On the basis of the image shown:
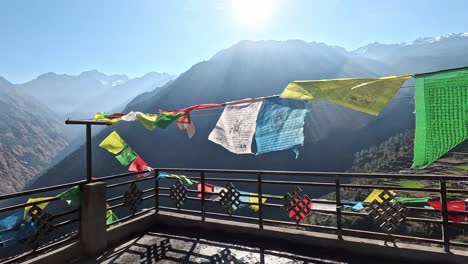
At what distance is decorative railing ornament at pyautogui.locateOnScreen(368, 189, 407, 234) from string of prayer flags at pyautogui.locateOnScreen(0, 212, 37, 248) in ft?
19.6

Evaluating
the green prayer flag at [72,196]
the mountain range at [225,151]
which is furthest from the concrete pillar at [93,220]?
the mountain range at [225,151]

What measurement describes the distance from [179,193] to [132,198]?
3.78 ft

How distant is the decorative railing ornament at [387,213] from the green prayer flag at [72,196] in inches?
217

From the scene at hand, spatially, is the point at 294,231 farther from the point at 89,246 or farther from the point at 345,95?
the point at 89,246

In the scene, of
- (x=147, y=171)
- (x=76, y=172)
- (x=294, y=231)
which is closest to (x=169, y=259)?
(x=294, y=231)

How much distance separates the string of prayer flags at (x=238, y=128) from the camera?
5.77m

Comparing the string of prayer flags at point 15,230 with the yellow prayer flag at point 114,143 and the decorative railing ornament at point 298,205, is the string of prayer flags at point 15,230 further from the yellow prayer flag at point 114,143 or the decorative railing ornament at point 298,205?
the decorative railing ornament at point 298,205

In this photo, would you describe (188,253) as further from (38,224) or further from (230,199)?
(38,224)

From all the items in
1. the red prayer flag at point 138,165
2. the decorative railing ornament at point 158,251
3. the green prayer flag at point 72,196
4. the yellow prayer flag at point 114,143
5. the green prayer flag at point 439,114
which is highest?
the green prayer flag at point 439,114

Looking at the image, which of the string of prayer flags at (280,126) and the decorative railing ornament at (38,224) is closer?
the decorative railing ornament at (38,224)

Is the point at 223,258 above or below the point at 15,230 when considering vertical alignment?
below

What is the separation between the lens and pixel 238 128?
594 cm

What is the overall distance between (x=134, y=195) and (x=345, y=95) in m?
5.49

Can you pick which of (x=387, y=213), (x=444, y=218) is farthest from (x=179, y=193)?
(x=444, y=218)
